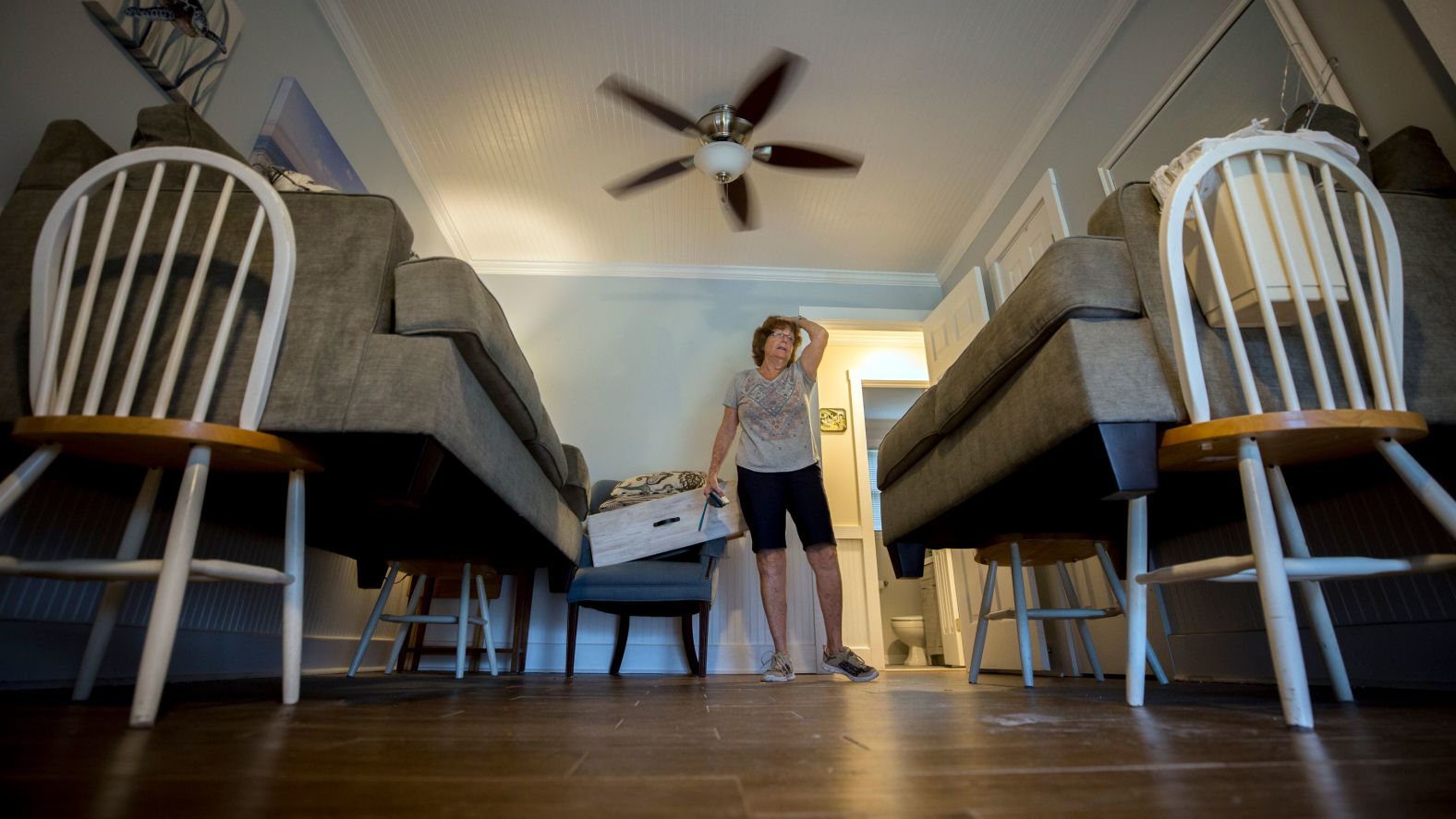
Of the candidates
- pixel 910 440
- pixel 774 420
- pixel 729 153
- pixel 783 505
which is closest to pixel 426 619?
pixel 783 505

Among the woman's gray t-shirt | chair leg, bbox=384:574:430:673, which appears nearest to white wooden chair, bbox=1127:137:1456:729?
the woman's gray t-shirt

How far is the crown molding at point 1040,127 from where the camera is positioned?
2652 mm

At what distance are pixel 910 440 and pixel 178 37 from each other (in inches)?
91.8

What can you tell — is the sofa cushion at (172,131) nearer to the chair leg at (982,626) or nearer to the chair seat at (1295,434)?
the chair seat at (1295,434)

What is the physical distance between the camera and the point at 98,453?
1.00 m

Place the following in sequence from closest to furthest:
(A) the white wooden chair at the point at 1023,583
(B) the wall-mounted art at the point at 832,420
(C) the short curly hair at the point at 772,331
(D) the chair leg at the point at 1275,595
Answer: (D) the chair leg at the point at 1275,595, (A) the white wooden chair at the point at 1023,583, (C) the short curly hair at the point at 772,331, (B) the wall-mounted art at the point at 832,420

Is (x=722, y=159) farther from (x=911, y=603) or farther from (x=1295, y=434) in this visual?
(x=911, y=603)

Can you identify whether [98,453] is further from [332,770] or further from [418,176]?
[418,176]

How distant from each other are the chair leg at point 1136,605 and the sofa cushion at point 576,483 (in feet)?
7.49

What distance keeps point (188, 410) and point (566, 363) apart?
298cm

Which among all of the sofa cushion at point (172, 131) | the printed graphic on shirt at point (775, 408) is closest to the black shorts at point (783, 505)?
the printed graphic on shirt at point (775, 408)

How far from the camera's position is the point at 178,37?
1.76 m

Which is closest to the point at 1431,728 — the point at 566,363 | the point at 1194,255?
the point at 1194,255

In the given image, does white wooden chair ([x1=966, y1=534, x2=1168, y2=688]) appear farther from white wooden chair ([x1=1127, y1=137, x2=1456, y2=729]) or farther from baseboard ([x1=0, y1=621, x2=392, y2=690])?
baseboard ([x1=0, y1=621, x2=392, y2=690])
